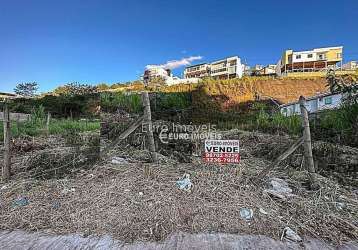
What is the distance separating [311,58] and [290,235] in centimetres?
3519

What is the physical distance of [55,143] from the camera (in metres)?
4.23

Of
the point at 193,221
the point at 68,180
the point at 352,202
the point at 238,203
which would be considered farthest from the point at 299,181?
the point at 68,180

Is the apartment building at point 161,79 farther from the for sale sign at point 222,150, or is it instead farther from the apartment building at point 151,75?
the for sale sign at point 222,150

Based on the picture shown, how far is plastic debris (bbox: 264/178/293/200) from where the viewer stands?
Answer: 246 cm

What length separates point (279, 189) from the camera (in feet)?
8.45

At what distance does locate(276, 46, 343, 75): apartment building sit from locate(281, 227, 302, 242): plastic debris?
32657mm

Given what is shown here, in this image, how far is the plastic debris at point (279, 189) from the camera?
246 centimetres

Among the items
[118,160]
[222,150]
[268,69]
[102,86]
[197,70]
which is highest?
[197,70]

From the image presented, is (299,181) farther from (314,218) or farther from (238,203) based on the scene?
(238,203)

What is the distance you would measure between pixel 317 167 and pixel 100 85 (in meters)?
14.9

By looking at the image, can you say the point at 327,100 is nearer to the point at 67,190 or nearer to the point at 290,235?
the point at 290,235

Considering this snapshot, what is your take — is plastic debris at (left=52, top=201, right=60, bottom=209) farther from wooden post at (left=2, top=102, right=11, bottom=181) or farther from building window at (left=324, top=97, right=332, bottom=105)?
building window at (left=324, top=97, right=332, bottom=105)

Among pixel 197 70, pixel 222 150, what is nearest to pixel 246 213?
pixel 222 150

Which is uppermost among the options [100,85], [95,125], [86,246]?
[100,85]
